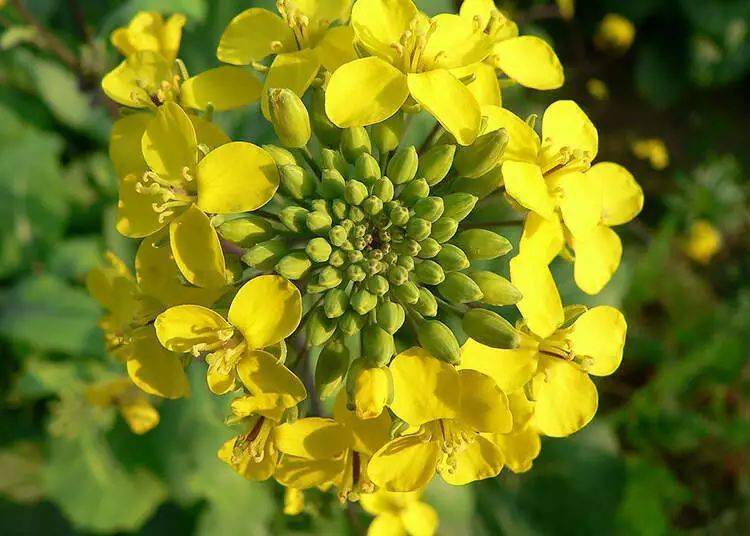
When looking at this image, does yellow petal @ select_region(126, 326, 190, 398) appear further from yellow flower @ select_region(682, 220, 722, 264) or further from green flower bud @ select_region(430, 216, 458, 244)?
yellow flower @ select_region(682, 220, 722, 264)

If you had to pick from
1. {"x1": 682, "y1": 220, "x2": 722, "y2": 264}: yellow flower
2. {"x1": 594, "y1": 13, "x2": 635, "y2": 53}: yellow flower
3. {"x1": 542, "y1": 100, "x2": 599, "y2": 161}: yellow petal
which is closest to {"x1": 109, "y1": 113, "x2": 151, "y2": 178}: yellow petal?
{"x1": 542, "y1": 100, "x2": 599, "y2": 161}: yellow petal

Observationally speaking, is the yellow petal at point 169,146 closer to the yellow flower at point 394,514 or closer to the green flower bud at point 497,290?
the green flower bud at point 497,290

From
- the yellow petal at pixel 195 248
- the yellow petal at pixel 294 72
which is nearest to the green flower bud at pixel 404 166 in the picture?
the yellow petal at pixel 294 72

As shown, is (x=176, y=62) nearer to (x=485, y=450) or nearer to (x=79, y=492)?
(x=485, y=450)

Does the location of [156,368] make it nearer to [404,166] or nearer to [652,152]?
[404,166]

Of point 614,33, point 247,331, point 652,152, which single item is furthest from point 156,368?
point 614,33

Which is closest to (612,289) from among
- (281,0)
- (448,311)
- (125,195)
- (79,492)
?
(448,311)
